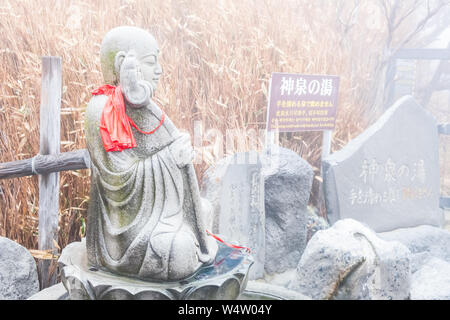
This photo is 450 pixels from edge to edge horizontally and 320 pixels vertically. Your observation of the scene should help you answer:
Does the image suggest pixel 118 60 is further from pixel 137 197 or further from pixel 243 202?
pixel 243 202

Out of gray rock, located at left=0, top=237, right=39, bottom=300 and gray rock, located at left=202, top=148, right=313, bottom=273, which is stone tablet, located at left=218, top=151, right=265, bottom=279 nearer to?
gray rock, located at left=202, top=148, right=313, bottom=273

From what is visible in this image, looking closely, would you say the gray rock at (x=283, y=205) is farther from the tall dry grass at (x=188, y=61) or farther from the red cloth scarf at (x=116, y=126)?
the red cloth scarf at (x=116, y=126)

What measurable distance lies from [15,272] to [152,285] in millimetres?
1355

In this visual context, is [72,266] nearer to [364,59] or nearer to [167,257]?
[167,257]

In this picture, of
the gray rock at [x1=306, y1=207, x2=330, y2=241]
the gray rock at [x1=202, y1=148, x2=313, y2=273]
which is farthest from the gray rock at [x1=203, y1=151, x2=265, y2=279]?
the gray rock at [x1=306, y1=207, x2=330, y2=241]

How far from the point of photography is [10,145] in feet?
9.77

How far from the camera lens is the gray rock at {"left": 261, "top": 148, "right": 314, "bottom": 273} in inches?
135

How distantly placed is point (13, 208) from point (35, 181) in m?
0.23

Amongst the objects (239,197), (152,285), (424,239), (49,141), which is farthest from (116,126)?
(424,239)

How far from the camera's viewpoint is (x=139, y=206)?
1.74 meters

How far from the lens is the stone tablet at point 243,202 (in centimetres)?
312

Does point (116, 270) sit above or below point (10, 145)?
below

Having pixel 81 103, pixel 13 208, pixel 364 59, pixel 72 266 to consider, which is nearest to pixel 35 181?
pixel 13 208

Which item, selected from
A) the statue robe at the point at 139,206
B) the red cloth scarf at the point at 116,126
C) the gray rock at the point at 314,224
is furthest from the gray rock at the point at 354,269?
the red cloth scarf at the point at 116,126
